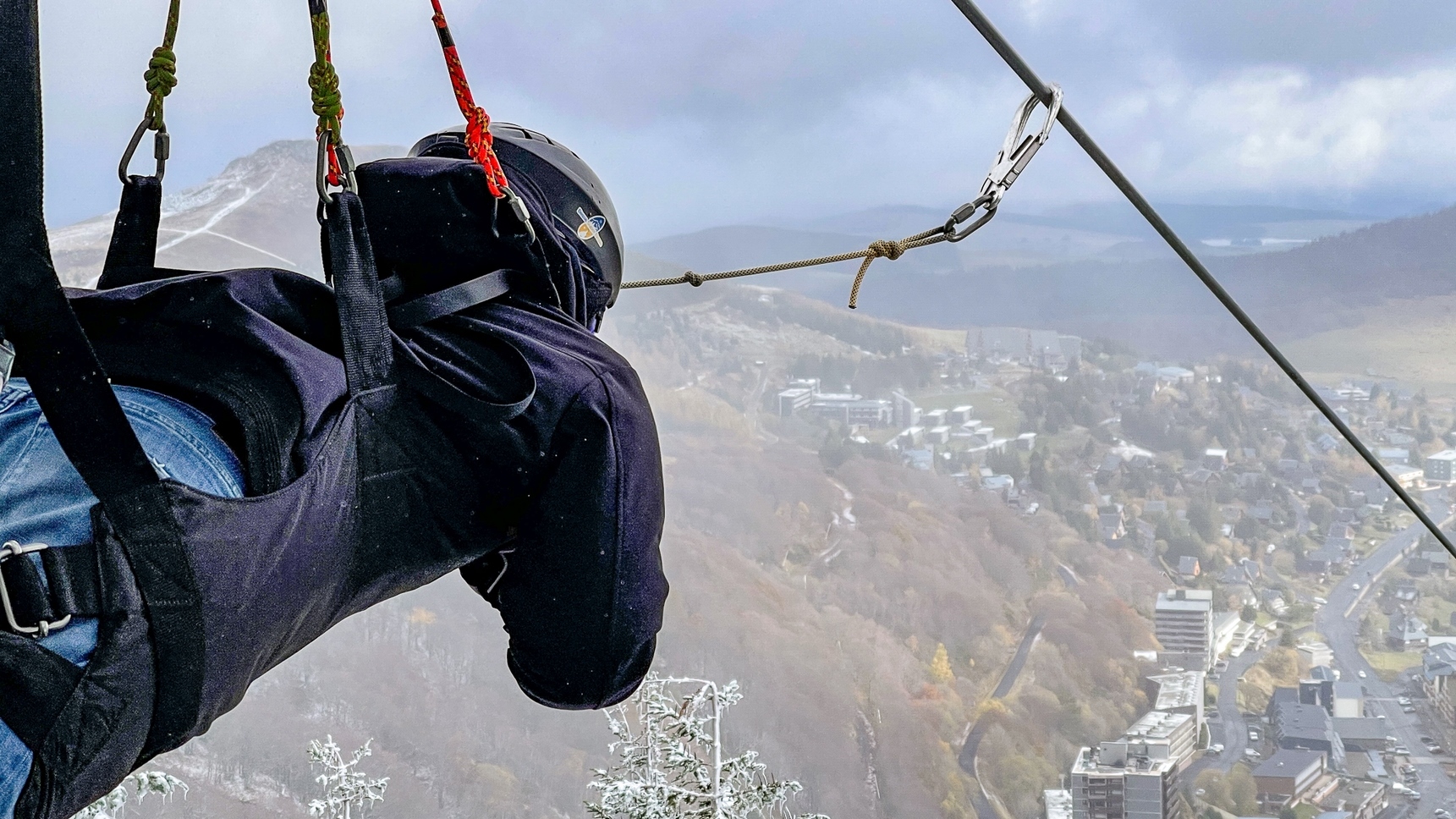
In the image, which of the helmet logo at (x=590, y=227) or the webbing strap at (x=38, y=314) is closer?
the webbing strap at (x=38, y=314)

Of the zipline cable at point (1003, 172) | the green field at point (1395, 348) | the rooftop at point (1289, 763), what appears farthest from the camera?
the green field at point (1395, 348)

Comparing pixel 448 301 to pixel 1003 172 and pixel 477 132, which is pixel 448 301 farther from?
pixel 1003 172

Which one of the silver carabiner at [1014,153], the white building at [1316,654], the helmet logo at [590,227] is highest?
the silver carabiner at [1014,153]

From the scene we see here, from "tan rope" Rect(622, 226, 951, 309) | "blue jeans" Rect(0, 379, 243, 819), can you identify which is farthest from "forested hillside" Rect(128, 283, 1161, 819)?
"blue jeans" Rect(0, 379, 243, 819)

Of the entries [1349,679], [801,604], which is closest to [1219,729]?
[1349,679]

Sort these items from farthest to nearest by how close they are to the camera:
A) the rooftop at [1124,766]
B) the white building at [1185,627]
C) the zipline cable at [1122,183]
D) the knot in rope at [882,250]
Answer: the white building at [1185,627] < the rooftop at [1124,766] < the knot in rope at [882,250] < the zipline cable at [1122,183]

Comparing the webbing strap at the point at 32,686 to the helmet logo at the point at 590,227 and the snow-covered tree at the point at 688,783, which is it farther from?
the snow-covered tree at the point at 688,783

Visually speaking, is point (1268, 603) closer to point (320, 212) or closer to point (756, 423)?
point (756, 423)

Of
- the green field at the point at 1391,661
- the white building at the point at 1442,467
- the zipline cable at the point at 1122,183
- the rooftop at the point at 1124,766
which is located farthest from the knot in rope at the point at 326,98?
the white building at the point at 1442,467

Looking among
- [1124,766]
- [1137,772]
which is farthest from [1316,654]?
[1137,772]
